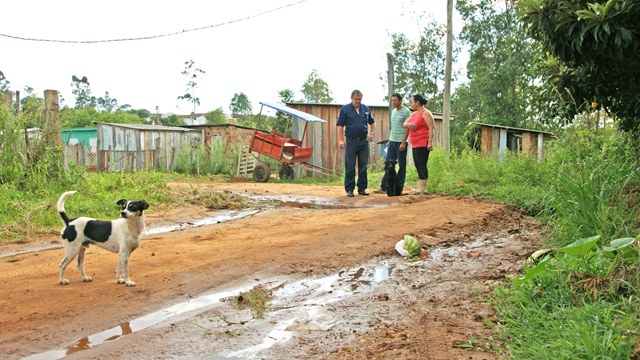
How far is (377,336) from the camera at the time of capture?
3.67m

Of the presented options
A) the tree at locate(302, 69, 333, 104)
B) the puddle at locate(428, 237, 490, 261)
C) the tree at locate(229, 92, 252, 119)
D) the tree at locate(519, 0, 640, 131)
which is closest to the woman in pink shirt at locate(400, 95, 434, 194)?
the tree at locate(519, 0, 640, 131)

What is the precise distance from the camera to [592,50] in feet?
19.3

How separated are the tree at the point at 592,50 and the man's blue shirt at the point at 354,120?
396 centimetres

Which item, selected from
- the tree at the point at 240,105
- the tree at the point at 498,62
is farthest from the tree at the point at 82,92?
the tree at the point at 498,62

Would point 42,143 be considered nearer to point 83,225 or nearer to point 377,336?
point 83,225

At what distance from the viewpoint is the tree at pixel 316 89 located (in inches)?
1918

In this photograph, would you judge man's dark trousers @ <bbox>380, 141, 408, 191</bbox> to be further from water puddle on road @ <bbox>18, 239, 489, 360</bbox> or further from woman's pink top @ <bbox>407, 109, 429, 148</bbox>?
water puddle on road @ <bbox>18, 239, 489, 360</bbox>

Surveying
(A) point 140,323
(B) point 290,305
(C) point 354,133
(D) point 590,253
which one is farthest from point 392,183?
(A) point 140,323

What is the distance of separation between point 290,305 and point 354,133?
273 inches

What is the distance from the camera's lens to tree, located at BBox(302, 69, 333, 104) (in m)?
48.7

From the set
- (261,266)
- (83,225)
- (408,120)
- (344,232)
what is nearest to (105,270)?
(83,225)

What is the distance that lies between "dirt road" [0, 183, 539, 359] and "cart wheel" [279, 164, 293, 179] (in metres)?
12.3

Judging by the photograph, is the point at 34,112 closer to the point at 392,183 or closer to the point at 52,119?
the point at 52,119

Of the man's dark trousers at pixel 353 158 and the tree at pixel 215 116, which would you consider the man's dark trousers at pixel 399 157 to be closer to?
the man's dark trousers at pixel 353 158
